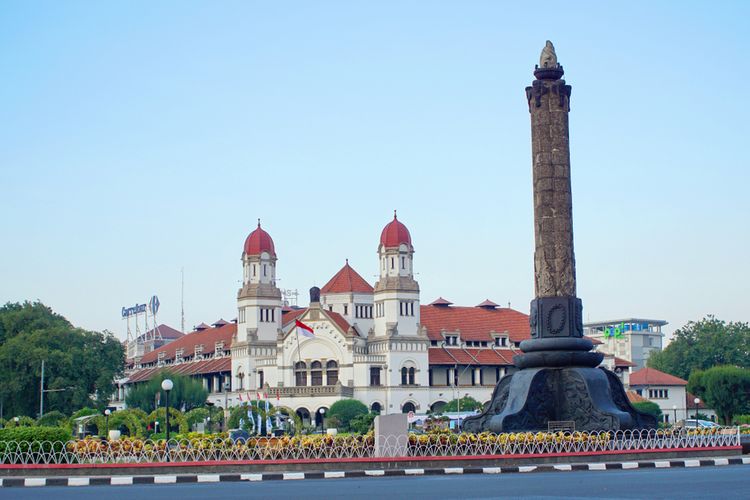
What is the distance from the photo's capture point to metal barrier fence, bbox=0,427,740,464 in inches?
1132

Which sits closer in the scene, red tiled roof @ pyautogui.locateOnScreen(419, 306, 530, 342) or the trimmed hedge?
the trimmed hedge

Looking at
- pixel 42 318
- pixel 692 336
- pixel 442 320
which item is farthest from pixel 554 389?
pixel 692 336

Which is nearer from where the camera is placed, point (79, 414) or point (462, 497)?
point (462, 497)

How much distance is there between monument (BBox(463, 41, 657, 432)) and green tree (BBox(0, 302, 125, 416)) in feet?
167

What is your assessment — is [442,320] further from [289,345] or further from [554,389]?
[554,389]

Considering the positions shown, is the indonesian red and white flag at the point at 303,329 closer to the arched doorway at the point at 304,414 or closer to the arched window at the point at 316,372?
the arched window at the point at 316,372

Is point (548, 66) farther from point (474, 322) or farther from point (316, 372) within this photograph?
point (474, 322)

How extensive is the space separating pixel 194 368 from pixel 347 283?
59.9ft

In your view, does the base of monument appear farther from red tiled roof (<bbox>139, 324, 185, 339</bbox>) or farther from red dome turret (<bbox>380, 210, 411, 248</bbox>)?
red tiled roof (<bbox>139, 324, 185, 339</bbox>)

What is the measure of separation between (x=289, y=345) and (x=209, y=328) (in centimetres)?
2825

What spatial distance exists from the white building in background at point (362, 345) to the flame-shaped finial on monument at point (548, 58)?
5457 centimetres

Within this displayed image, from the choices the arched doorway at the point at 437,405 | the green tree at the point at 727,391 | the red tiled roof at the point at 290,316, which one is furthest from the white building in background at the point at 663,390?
the red tiled roof at the point at 290,316

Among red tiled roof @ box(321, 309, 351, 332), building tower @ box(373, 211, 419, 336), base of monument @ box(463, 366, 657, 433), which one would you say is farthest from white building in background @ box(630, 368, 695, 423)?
base of monument @ box(463, 366, 657, 433)

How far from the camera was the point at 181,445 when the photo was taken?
29375mm
